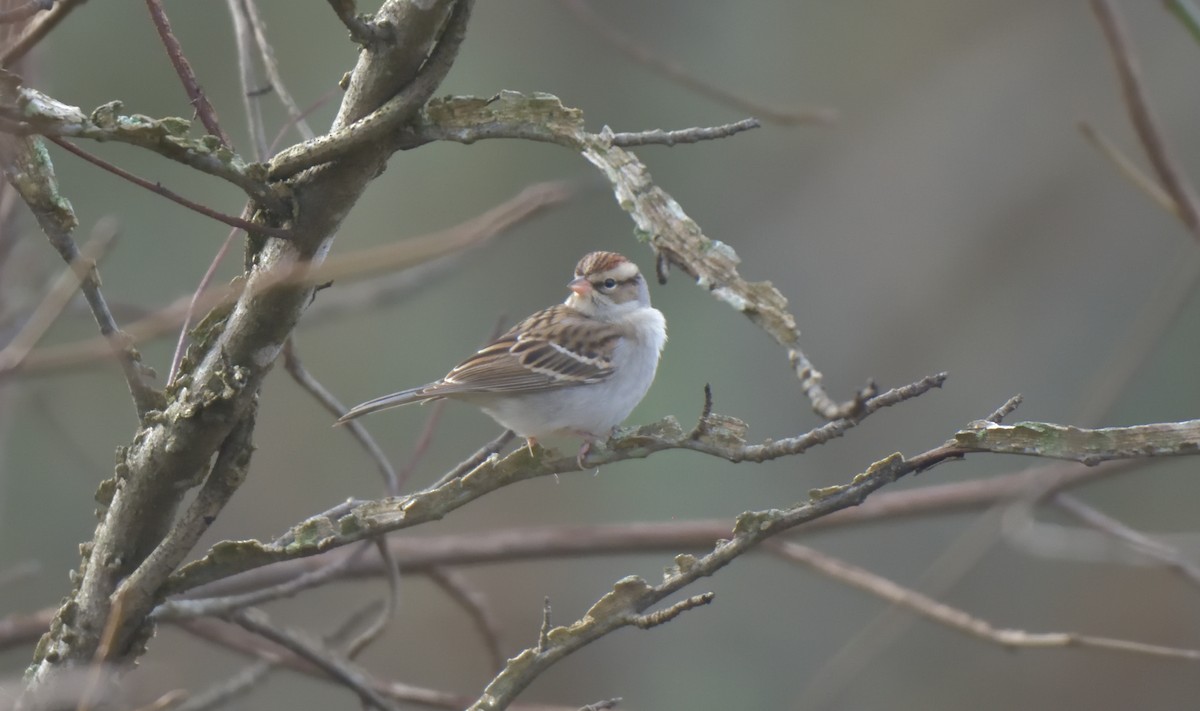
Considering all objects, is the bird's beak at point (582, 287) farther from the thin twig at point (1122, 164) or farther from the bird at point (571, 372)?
the thin twig at point (1122, 164)

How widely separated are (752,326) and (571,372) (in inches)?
142

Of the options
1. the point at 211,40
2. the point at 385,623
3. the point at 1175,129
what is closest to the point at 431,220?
the point at 211,40

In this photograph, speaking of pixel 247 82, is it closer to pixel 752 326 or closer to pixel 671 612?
pixel 671 612

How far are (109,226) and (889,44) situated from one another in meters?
8.19

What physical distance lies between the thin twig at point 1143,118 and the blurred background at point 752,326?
14.5 feet

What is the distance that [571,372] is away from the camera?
3824mm

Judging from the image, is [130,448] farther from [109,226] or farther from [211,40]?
[211,40]

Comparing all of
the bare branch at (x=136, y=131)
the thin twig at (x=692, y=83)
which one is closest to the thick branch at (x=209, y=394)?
the bare branch at (x=136, y=131)

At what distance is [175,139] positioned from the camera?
145cm

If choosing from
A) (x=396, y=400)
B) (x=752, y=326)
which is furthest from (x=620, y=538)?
(x=752, y=326)

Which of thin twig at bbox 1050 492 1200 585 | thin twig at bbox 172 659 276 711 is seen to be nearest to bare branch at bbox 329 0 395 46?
thin twig at bbox 172 659 276 711

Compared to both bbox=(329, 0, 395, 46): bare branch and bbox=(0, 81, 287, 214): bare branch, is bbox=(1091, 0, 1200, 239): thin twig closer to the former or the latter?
bbox=(329, 0, 395, 46): bare branch

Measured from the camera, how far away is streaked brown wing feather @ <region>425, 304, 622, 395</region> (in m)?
3.74

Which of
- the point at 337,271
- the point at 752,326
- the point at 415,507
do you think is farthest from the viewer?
the point at 752,326
